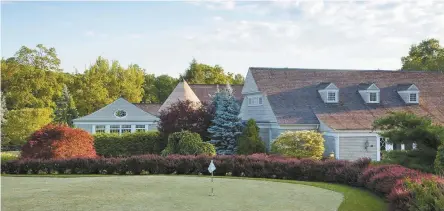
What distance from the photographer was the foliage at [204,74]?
233 ft

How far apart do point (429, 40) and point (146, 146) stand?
34.5 metres

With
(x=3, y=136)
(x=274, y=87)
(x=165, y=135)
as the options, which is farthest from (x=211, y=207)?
(x=3, y=136)

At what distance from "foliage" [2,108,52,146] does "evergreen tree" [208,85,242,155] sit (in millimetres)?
19246

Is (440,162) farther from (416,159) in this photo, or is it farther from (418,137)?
(418,137)

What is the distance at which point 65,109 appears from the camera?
54.2 meters

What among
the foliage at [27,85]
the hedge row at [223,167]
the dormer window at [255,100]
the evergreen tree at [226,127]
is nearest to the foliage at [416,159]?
the hedge row at [223,167]

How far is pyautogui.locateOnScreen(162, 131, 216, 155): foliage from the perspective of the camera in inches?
1005

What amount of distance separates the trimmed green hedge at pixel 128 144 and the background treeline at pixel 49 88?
598 inches

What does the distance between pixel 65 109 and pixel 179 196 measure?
43.1 metres

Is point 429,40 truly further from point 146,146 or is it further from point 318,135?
point 146,146

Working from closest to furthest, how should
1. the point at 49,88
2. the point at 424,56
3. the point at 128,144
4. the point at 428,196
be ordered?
the point at 428,196 → the point at 128,144 → the point at 49,88 → the point at 424,56

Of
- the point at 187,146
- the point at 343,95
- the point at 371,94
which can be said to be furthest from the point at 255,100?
the point at 187,146

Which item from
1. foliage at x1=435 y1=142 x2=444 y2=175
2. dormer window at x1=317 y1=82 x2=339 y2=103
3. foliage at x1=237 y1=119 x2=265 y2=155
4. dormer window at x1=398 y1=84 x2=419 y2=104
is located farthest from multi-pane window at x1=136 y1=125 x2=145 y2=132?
foliage at x1=435 y1=142 x2=444 y2=175

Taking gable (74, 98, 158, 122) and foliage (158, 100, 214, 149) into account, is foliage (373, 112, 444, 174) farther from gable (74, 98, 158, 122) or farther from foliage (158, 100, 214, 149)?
gable (74, 98, 158, 122)
